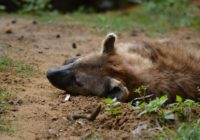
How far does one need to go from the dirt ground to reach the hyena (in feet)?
0.48

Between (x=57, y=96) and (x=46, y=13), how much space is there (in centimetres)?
592

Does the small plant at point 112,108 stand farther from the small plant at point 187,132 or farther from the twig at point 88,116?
the small plant at point 187,132

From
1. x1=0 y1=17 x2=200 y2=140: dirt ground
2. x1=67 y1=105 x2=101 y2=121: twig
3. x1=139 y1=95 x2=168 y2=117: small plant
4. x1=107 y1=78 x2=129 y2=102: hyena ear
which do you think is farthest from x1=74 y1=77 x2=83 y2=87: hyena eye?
x1=139 y1=95 x2=168 y2=117: small plant

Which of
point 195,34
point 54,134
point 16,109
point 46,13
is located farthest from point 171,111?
point 46,13

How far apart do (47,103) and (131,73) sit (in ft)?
2.64

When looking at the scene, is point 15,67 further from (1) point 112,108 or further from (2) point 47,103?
(1) point 112,108

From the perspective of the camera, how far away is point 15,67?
21.4ft

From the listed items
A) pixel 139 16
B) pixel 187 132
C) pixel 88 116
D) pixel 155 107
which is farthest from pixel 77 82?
pixel 139 16

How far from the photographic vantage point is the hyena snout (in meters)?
5.90

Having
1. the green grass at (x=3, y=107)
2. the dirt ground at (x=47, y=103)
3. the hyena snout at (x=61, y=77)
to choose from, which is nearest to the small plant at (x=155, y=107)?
the dirt ground at (x=47, y=103)

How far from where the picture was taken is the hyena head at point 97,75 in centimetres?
553

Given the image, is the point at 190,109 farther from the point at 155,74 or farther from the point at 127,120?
the point at 155,74

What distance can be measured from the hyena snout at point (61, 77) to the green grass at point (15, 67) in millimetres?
500

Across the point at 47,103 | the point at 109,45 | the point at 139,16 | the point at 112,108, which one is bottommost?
the point at 139,16
